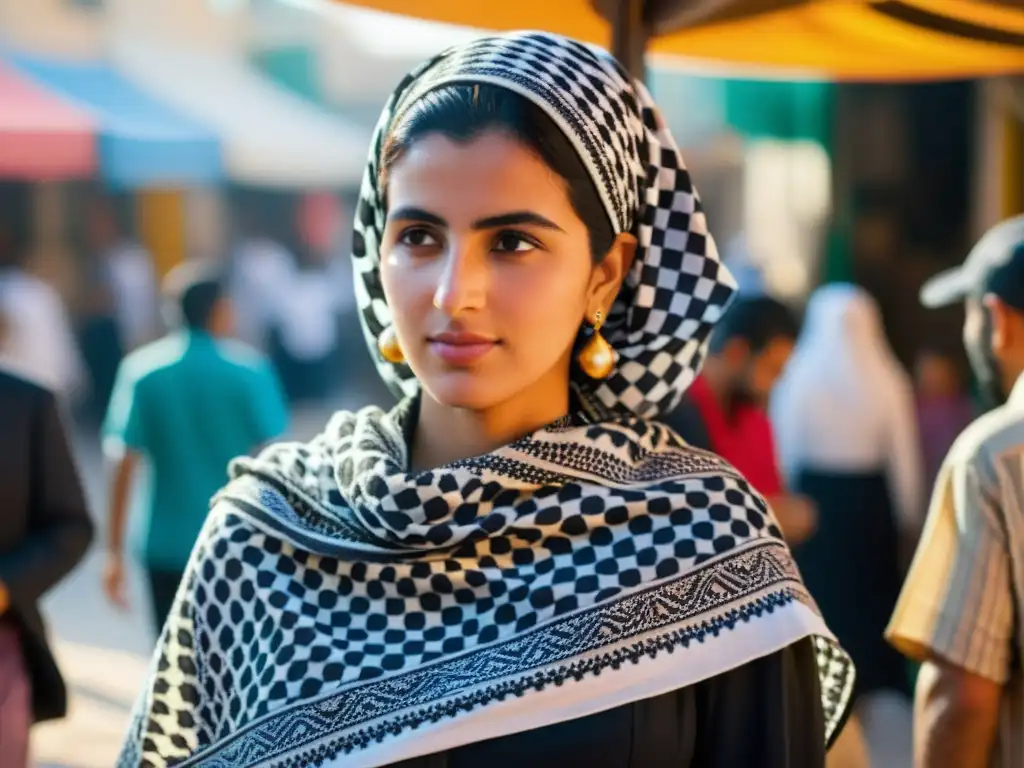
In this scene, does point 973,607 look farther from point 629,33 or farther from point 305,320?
point 305,320

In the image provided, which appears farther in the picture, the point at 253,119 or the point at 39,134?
the point at 253,119

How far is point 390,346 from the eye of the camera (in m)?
1.91

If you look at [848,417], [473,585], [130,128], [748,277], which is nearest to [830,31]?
[473,585]

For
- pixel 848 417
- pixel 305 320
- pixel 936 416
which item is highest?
pixel 848 417

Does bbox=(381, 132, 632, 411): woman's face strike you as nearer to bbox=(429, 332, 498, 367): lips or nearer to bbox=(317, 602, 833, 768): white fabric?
bbox=(429, 332, 498, 367): lips

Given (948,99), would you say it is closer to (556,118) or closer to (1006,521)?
(1006,521)

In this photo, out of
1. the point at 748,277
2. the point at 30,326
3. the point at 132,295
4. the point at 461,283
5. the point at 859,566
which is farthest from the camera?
the point at 132,295

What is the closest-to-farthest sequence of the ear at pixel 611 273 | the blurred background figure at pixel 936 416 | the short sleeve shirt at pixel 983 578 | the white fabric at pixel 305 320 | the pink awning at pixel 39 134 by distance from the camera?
1. the ear at pixel 611 273
2. the short sleeve shirt at pixel 983 578
3. the blurred background figure at pixel 936 416
4. the pink awning at pixel 39 134
5. the white fabric at pixel 305 320

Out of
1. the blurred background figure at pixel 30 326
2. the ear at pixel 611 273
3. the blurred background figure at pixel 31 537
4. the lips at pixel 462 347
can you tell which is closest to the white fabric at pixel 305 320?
the blurred background figure at pixel 30 326

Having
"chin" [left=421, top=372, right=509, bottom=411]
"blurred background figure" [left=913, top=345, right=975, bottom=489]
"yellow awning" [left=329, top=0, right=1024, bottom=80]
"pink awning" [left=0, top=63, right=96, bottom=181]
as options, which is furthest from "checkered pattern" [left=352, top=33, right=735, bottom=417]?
"pink awning" [left=0, top=63, right=96, bottom=181]

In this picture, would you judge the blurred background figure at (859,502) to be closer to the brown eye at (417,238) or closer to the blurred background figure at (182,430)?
the blurred background figure at (182,430)

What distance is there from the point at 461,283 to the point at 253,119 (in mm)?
14200

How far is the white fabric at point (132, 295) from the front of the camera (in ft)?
42.9

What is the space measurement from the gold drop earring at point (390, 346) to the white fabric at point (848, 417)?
Answer: 11.4 ft
